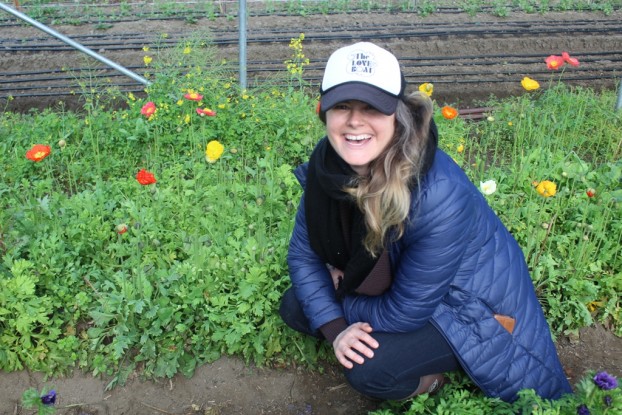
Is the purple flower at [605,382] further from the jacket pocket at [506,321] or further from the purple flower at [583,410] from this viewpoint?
the jacket pocket at [506,321]

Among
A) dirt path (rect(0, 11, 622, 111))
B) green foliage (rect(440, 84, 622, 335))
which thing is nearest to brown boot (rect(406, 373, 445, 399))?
green foliage (rect(440, 84, 622, 335))

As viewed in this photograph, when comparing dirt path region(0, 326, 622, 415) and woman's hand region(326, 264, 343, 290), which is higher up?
woman's hand region(326, 264, 343, 290)

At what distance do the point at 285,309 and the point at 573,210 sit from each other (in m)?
1.55

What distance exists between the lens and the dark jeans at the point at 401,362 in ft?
7.23

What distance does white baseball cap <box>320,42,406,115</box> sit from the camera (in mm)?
1909

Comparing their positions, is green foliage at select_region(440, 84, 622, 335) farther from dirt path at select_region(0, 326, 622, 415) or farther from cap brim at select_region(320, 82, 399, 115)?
cap brim at select_region(320, 82, 399, 115)

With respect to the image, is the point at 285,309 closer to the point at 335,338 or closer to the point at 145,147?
the point at 335,338

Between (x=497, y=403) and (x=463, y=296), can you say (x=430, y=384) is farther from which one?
(x=463, y=296)

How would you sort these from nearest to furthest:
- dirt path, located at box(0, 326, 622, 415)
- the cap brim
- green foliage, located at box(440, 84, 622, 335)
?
the cap brim, dirt path, located at box(0, 326, 622, 415), green foliage, located at box(440, 84, 622, 335)

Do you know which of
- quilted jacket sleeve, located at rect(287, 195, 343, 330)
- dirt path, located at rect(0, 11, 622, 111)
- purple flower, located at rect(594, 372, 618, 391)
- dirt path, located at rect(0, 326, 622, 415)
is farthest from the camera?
dirt path, located at rect(0, 11, 622, 111)

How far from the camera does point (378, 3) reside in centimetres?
963

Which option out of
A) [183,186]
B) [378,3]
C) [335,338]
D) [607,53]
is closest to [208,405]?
[335,338]

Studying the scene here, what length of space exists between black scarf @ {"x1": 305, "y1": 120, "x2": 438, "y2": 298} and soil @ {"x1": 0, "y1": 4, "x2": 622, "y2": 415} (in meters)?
0.58

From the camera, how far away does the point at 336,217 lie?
7.29 ft
